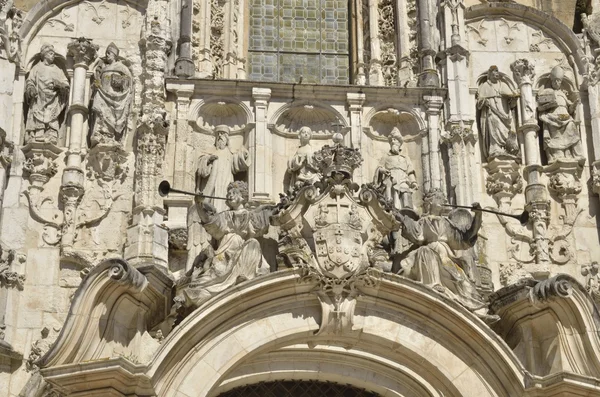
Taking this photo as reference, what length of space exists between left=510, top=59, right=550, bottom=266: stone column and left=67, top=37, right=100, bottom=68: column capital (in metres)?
5.11

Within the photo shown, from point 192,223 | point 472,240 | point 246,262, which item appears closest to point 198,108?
point 192,223

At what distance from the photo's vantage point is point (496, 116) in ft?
48.8

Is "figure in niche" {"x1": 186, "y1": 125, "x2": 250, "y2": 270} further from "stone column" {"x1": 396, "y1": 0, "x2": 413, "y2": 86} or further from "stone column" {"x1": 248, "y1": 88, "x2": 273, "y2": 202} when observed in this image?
"stone column" {"x1": 396, "y1": 0, "x2": 413, "y2": 86}

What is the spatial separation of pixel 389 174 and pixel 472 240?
150 cm

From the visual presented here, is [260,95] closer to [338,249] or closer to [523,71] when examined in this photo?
[338,249]

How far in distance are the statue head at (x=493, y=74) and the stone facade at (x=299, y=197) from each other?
2 cm

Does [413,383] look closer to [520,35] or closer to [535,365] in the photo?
[535,365]

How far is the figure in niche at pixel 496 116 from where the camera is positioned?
1471 cm

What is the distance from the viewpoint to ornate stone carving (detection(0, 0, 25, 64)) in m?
14.5

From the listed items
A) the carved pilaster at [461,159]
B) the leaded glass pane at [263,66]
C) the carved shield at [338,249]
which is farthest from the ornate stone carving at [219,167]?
the carved pilaster at [461,159]

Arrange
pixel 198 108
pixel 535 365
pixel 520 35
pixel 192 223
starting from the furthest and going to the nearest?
1. pixel 520 35
2. pixel 198 108
3. pixel 192 223
4. pixel 535 365

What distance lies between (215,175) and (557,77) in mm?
4438

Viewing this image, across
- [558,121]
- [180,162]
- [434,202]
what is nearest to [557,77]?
[558,121]

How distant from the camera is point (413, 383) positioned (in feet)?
42.6
